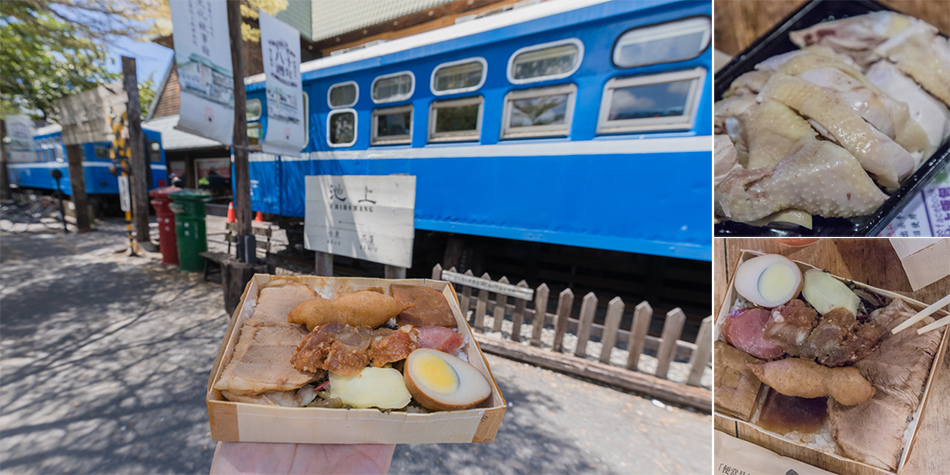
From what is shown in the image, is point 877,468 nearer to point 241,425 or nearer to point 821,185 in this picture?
point 821,185

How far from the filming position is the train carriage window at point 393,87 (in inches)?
171

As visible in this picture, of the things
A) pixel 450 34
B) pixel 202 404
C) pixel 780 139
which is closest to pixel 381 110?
pixel 450 34

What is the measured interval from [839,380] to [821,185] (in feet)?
1.98

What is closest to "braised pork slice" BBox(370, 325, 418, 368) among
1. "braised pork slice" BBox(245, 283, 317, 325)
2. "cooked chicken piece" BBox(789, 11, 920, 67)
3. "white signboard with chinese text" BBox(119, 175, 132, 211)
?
"braised pork slice" BBox(245, 283, 317, 325)

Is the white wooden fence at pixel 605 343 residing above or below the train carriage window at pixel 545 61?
below

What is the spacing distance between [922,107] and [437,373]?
77.3 inches

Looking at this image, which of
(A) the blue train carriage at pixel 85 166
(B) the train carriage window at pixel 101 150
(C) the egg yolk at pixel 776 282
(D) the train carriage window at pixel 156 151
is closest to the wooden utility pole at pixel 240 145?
(C) the egg yolk at pixel 776 282

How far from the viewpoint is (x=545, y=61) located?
3.50 metres

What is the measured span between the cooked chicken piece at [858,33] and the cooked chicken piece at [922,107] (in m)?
0.12

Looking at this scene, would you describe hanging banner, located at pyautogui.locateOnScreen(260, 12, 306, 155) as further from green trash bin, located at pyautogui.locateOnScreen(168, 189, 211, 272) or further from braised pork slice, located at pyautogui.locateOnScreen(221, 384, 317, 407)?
braised pork slice, located at pyautogui.locateOnScreen(221, 384, 317, 407)

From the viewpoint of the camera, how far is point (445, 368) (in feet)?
4.30

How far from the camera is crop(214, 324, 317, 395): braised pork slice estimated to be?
45.3 inches

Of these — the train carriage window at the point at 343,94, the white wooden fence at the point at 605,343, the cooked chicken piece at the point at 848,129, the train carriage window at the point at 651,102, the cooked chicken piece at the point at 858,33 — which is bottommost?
the white wooden fence at the point at 605,343

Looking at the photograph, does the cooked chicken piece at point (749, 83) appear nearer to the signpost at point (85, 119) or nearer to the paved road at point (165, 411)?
the paved road at point (165, 411)
